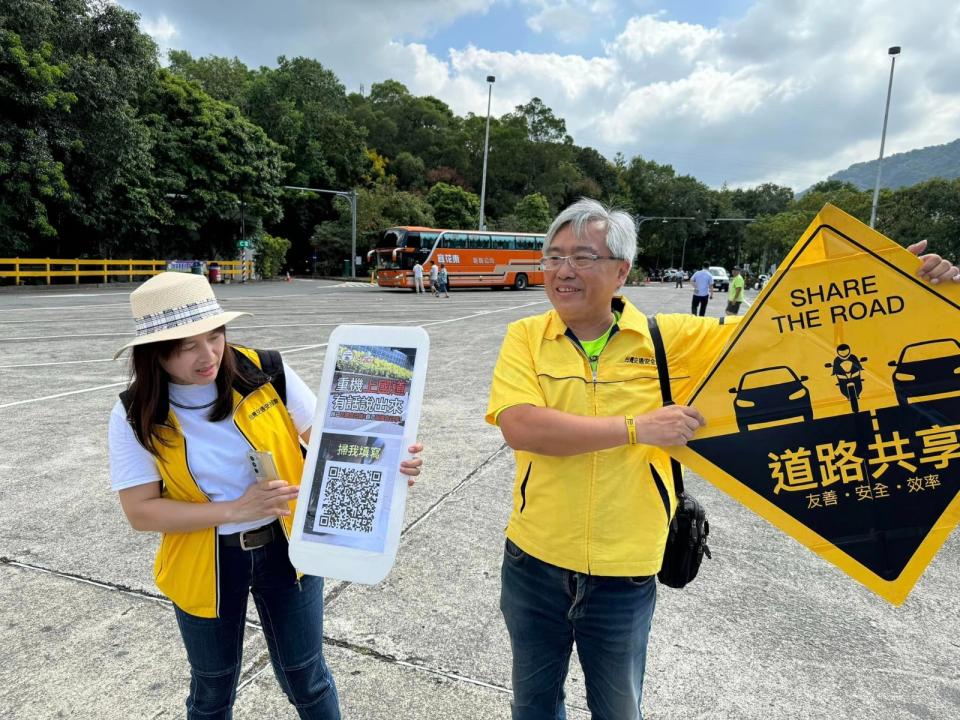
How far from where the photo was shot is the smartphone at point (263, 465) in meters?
1.56

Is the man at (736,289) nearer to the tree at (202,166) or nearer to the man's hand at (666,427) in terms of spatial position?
the man's hand at (666,427)

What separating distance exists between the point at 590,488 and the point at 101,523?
3.36 m

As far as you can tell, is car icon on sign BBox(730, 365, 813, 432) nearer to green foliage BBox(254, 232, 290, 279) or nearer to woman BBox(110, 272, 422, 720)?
woman BBox(110, 272, 422, 720)

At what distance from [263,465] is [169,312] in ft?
1.58

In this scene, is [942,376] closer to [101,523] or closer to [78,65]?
[101,523]

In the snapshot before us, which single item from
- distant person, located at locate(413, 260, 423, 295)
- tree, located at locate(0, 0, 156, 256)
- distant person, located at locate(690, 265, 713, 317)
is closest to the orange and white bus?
distant person, located at locate(413, 260, 423, 295)

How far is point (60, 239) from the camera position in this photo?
26.3m

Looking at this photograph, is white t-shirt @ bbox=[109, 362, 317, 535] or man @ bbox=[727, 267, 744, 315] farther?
man @ bbox=[727, 267, 744, 315]

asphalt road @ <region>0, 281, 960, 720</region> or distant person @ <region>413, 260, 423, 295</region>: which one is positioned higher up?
distant person @ <region>413, 260, 423, 295</region>

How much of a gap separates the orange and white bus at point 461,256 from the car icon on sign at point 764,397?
28.0m

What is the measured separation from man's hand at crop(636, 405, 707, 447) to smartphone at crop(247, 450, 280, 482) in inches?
38.2

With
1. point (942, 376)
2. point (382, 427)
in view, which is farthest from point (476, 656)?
point (942, 376)

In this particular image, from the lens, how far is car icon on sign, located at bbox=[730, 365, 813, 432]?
1526 mm

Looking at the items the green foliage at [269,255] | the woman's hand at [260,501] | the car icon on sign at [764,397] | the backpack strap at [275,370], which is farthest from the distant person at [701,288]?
the green foliage at [269,255]
